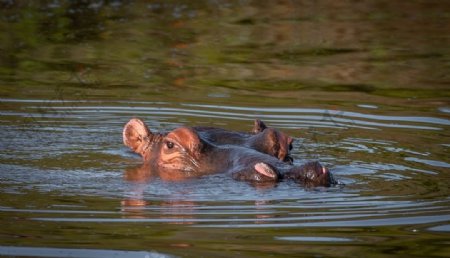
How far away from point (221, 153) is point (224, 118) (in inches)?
124

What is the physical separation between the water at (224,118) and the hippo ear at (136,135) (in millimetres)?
151

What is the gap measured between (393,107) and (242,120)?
2097mm

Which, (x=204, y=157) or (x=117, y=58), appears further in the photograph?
(x=117, y=58)

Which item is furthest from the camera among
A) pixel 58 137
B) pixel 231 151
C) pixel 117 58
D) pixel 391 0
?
pixel 391 0

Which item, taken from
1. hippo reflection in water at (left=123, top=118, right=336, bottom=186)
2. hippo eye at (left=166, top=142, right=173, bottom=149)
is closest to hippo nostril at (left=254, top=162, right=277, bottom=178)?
hippo reflection in water at (left=123, top=118, right=336, bottom=186)

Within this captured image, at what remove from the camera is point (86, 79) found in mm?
16484

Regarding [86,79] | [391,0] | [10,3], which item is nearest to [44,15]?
[10,3]

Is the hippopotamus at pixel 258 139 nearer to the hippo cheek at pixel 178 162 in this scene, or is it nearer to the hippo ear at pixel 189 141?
the hippo ear at pixel 189 141

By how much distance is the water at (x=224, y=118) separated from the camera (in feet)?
28.0

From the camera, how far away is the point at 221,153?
10977 mm

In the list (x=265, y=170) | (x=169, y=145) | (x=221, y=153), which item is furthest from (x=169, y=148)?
(x=265, y=170)

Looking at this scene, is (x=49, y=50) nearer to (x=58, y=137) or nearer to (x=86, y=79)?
(x=86, y=79)

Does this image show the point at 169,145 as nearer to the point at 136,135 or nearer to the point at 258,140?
the point at 136,135

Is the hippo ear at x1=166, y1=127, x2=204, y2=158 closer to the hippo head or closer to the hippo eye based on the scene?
the hippo head
